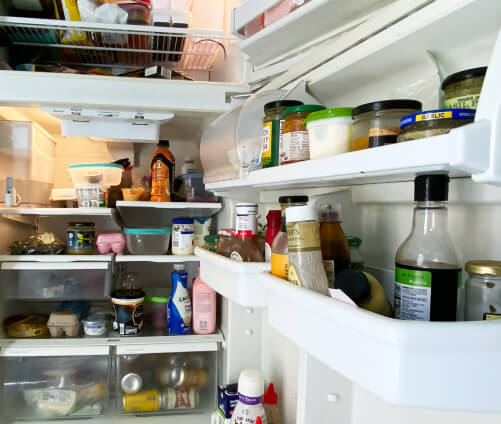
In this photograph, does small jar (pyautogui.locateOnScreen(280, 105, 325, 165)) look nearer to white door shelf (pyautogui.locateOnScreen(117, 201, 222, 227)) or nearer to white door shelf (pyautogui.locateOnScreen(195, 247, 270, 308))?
white door shelf (pyautogui.locateOnScreen(195, 247, 270, 308))

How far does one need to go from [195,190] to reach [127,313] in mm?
503

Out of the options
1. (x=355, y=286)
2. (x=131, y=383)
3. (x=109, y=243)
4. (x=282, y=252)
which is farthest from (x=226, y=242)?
(x=131, y=383)

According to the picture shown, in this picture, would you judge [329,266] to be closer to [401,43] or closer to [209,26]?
[401,43]

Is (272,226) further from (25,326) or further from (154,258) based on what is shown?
(25,326)

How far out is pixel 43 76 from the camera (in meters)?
1.07

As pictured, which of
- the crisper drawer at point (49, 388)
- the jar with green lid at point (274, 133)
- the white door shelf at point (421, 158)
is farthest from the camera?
the crisper drawer at point (49, 388)

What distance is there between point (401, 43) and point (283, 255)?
0.34m

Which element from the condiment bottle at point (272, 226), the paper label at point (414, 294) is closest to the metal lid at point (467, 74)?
the paper label at point (414, 294)

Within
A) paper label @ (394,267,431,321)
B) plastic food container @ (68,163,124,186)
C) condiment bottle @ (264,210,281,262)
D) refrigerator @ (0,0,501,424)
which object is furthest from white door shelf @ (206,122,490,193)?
plastic food container @ (68,163,124,186)

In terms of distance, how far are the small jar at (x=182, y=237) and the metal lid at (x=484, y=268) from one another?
110 cm

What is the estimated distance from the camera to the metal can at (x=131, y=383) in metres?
1.31

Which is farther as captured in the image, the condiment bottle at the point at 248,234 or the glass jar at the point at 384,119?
the condiment bottle at the point at 248,234

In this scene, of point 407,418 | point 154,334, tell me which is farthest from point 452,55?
point 154,334

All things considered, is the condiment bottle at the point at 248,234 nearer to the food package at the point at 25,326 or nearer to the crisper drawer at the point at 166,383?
the crisper drawer at the point at 166,383
